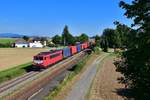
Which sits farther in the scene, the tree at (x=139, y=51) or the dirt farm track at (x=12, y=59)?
the dirt farm track at (x=12, y=59)

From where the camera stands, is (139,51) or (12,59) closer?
(139,51)

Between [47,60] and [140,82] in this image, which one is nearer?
[140,82]

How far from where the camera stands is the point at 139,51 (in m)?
10.8

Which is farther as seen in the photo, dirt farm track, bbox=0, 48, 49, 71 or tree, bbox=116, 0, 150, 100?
dirt farm track, bbox=0, 48, 49, 71

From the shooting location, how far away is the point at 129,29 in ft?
37.2

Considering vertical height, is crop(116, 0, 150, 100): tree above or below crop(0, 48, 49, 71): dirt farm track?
above

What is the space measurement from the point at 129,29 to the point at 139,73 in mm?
1335

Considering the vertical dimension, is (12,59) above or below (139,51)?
below

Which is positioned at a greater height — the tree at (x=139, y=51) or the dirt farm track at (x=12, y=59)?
the tree at (x=139, y=51)

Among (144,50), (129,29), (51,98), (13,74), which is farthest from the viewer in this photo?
(13,74)

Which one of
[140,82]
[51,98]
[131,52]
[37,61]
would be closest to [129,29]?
[131,52]

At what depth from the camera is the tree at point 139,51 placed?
10.6m

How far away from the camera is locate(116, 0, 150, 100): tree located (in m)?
10.6

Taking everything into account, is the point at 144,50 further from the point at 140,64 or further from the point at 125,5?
the point at 125,5
